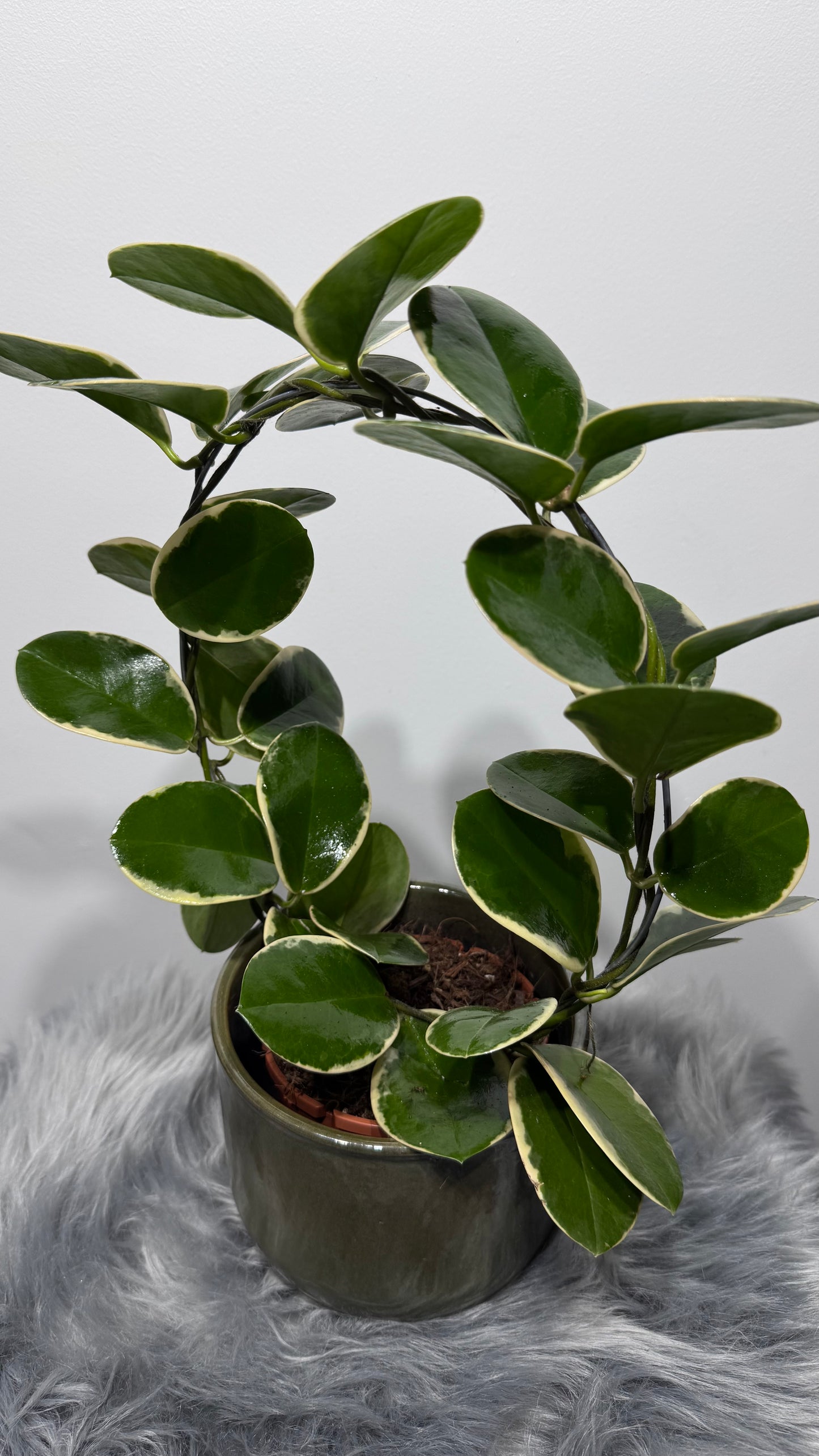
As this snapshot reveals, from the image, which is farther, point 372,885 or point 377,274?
point 372,885

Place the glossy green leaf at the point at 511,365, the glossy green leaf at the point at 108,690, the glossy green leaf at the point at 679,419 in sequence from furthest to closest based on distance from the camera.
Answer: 1. the glossy green leaf at the point at 108,690
2. the glossy green leaf at the point at 511,365
3. the glossy green leaf at the point at 679,419

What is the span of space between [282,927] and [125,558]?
232 mm

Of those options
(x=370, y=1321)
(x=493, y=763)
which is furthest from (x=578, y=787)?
(x=370, y=1321)

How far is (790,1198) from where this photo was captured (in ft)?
2.77

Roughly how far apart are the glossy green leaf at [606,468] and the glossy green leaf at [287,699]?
20 centimetres

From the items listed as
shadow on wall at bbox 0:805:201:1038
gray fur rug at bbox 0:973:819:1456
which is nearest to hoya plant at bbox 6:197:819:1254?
gray fur rug at bbox 0:973:819:1456

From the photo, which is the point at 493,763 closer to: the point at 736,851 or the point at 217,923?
the point at 736,851

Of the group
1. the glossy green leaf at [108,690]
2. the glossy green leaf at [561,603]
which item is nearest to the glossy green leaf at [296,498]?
the glossy green leaf at [108,690]

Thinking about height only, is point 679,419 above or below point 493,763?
above

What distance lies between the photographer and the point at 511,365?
21.7 inches

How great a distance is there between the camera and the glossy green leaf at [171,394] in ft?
1.67

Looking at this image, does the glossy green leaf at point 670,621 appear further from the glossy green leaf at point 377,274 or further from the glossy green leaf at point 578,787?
the glossy green leaf at point 377,274

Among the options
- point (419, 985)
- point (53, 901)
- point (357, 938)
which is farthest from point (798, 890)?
point (53, 901)

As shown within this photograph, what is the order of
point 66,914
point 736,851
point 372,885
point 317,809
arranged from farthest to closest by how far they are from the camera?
1. point 66,914
2. point 372,885
3. point 317,809
4. point 736,851
